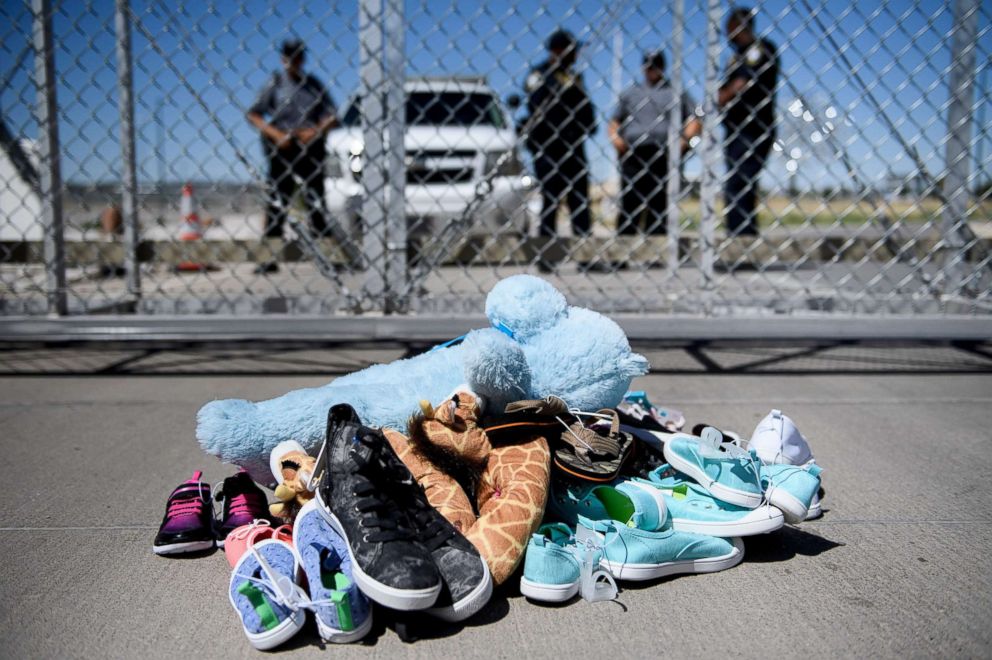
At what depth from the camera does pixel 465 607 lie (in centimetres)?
155

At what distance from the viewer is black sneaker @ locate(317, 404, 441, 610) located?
149 centimetres

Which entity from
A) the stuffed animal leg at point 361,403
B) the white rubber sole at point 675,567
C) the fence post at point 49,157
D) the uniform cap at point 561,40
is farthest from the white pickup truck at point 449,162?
the white rubber sole at point 675,567

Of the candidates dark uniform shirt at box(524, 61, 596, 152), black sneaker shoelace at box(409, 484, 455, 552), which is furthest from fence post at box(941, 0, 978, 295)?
black sneaker shoelace at box(409, 484, 455, 552)

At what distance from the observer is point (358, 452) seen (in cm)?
163

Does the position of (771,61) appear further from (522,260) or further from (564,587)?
(564,587)

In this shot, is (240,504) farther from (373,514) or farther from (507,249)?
(507,249)

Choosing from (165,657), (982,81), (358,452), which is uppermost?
(982,81)

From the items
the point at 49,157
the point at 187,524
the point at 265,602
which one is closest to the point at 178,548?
the point at 187,524

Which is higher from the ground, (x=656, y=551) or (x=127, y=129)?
(x=127, y=129)

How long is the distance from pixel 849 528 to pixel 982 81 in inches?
97.4

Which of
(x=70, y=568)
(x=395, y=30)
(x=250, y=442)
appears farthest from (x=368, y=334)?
(x=70, y=568)

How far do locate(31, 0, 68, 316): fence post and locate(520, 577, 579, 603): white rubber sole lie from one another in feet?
9.41

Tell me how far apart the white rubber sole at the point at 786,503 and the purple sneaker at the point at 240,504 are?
117 cm

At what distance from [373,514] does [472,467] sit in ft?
1.20
